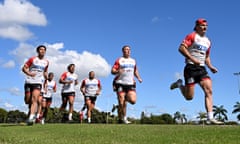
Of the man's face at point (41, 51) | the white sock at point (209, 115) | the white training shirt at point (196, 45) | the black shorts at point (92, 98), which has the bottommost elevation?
the white sock at point (209, 115)

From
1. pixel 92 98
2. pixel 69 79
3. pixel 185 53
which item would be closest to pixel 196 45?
pixel 185 53

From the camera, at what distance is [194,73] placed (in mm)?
9078

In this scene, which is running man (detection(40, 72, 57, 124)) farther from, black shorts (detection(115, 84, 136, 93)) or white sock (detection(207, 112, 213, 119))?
white sock (detection(207, 112, 213, 119))

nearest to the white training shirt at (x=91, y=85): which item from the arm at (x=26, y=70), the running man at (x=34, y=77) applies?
the running man at (x=34, y=77)

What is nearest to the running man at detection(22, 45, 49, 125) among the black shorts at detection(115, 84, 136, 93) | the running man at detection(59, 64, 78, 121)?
the black shorts at detection(115, 84, 136, 93)

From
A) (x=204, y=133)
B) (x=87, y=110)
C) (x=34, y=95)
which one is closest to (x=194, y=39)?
(x=204, y=133)

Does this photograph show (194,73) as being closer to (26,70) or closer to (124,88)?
(124,88)

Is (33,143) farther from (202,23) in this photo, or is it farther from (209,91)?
(202,23)

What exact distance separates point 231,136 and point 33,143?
3285 millimetres

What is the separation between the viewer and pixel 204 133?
7.51 meters

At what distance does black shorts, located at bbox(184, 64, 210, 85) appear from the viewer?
29.7ft

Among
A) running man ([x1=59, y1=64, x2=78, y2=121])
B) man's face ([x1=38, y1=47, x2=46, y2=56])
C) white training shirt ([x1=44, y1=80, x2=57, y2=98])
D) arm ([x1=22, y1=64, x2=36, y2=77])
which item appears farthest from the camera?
white training shirt ([x1=44, y1=80, x2=57, y2=98])

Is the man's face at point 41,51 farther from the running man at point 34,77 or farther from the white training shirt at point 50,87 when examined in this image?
the white training shirt at point 50,87

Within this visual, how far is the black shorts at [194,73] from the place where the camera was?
9.04 metres
